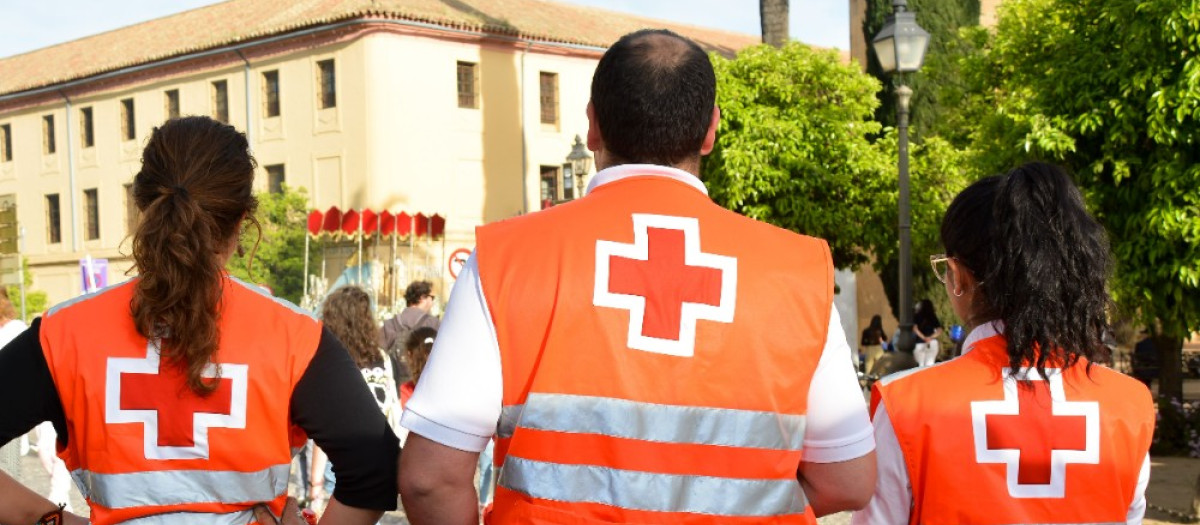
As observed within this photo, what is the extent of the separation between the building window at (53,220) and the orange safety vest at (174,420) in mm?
48220

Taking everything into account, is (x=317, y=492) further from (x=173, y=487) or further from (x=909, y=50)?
(x=909, y=50)

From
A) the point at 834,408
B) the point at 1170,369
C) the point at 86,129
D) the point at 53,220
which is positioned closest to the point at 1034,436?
the point at 834,408

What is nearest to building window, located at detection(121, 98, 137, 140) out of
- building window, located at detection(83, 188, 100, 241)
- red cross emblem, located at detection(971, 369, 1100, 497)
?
building window, located at detection(83, 188, 100, 241)

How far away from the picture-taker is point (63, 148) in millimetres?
47031

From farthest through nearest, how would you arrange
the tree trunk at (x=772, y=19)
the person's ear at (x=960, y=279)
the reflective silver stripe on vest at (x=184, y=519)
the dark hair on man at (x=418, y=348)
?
the tree trunk at (x=772, y=19)
the dark hair on man at (x=418, y=348)
the person's ear at (x=960, y=279)
the reflective silver stripe on vest at (x=184, y=519)

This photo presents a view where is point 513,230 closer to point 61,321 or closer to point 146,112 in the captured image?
point 61,321

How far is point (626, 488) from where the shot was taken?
232cm

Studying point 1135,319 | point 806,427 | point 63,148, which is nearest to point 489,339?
point 806,427

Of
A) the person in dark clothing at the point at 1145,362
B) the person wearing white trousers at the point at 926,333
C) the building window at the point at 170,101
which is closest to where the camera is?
the person wearing white trousers at the point at 926,333

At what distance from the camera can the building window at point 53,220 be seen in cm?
4812

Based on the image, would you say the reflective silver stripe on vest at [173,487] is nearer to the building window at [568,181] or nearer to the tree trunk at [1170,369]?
the tree trunk at [1170,369]

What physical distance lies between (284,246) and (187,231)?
35133mm

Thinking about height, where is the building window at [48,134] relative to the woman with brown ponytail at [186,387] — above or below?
above

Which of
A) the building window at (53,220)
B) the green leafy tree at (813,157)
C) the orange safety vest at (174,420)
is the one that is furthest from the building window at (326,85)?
the orange safety vest at (174,420)
